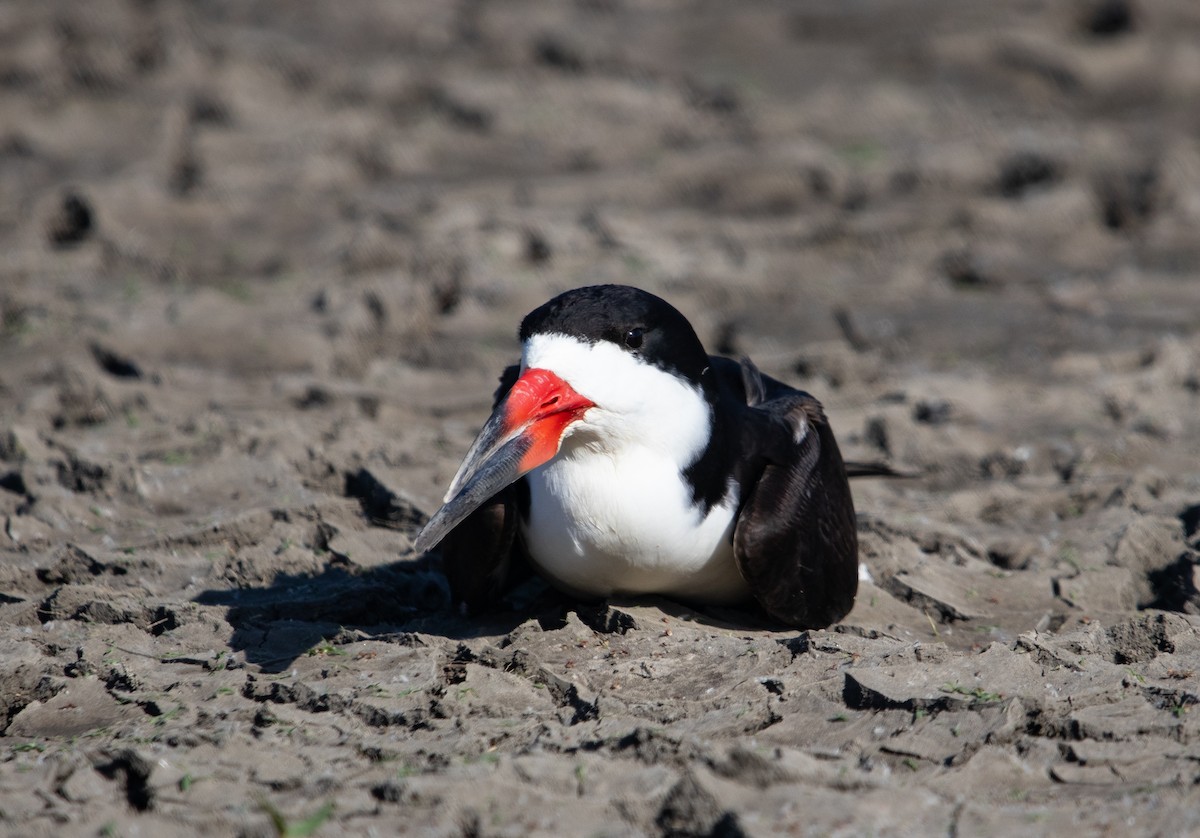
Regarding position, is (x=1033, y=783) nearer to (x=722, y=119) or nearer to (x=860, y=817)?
(x=860, y=817)

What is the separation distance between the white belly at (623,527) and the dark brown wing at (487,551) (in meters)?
0.08

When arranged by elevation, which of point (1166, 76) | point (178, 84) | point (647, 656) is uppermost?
point (1166, 76)

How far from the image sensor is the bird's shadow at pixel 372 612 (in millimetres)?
4258

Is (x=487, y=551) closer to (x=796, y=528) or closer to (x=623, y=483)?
(x=623, y=483)

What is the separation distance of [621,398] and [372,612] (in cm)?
129

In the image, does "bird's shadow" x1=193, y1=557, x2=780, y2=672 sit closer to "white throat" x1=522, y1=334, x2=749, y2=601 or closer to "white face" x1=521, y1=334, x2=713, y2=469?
"white throat" x1=522, y1=334, x2=749, y2=601

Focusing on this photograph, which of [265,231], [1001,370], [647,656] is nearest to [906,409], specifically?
[1001,370]

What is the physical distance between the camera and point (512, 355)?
7.02 m

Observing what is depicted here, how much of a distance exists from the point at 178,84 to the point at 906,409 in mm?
5960

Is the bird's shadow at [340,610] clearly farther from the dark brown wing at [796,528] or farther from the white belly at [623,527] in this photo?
the dark brown wing at [796,528]

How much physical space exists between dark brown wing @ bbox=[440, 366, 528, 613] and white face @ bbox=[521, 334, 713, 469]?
1.21 ft

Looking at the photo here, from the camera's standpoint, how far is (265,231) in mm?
8438

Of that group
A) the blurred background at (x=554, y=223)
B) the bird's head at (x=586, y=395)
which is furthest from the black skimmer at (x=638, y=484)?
the blurred background at (x=554, y=223)

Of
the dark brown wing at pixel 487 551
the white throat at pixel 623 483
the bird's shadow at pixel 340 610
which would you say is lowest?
the bird's shadow at pixel 340 610
